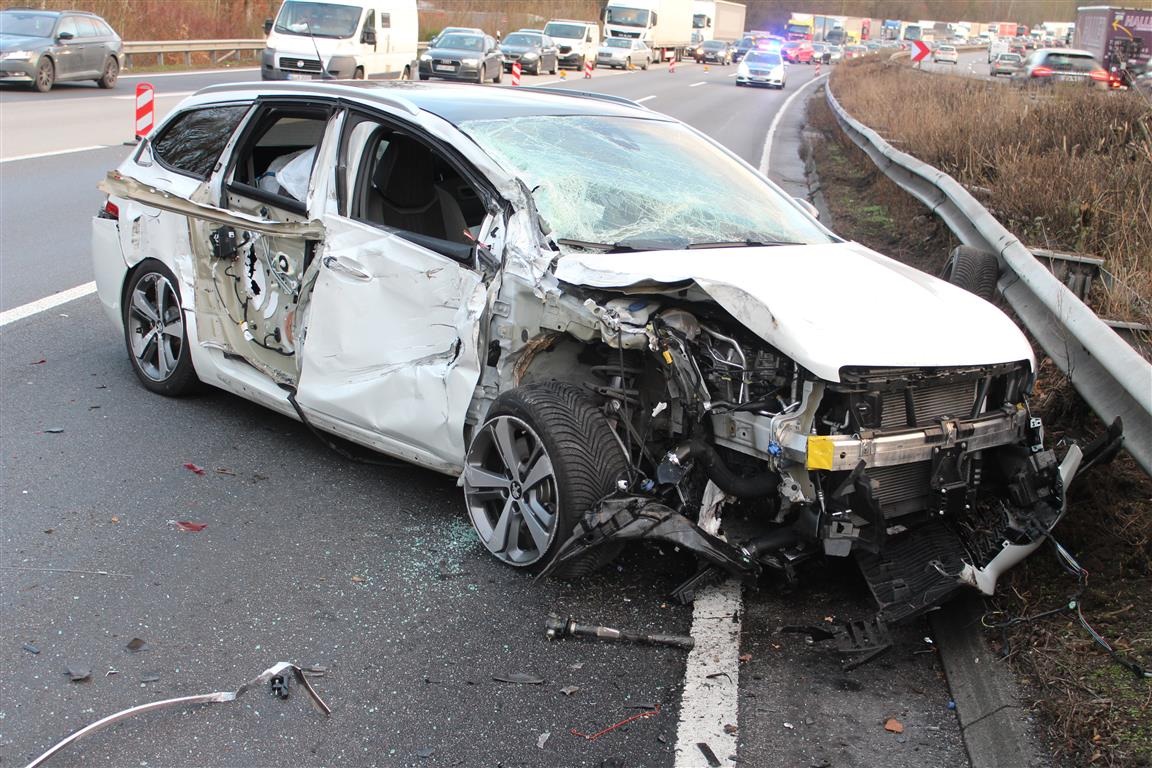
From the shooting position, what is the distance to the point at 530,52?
40.3m

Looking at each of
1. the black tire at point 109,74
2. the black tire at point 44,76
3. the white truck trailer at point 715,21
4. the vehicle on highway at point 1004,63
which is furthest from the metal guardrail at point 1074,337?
the white truck trailer at point 715,21

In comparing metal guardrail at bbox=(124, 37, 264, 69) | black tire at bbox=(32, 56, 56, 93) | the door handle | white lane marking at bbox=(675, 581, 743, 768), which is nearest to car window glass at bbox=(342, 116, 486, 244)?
the door handle

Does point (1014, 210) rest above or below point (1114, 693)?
above

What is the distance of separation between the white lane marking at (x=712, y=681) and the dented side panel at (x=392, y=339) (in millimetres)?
1227

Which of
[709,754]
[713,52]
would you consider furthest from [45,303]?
[713,52]

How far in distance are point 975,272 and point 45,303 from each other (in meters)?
6.33

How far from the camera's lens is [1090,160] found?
9.02 meters

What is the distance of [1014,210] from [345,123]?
557 cm

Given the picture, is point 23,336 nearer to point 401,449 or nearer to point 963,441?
point 401,449

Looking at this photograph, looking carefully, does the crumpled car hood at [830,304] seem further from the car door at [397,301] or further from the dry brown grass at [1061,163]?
the dry brown grass at [1061,163]

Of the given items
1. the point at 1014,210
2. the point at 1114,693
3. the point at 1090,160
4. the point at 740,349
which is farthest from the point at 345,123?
the point at 1090,160

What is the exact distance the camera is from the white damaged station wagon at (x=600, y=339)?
391 centimetres

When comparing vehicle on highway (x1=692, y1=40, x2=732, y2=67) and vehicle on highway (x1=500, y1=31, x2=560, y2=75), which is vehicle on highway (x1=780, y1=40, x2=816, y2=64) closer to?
vehicle on highway (x1=692, y1=40, x2=732, y2=67)

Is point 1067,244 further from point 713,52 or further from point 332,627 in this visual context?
point 713,52
